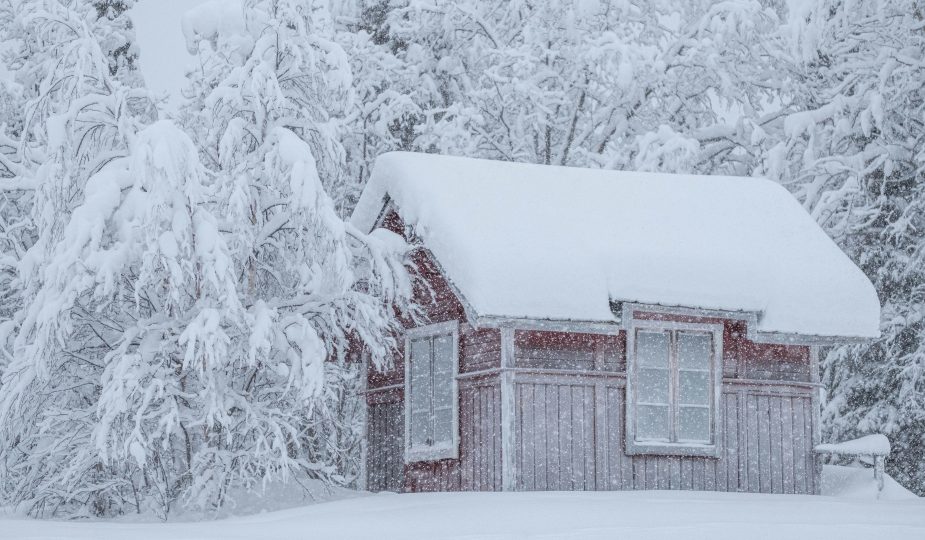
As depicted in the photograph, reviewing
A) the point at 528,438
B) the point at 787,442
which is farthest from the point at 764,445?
the point at 528,438

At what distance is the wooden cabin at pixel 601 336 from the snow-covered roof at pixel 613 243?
0.03 meters

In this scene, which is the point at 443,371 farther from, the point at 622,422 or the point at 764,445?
the point at 764,445

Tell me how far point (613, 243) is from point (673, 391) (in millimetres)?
1941

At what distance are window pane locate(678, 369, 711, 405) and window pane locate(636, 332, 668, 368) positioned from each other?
304 mm

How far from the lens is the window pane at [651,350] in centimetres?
1661

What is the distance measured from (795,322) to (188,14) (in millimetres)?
10825

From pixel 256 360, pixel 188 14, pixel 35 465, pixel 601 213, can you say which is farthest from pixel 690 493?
pixel 188 14

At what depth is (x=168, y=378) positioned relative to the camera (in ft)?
52.4

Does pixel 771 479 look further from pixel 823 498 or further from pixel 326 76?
pixel 326 76

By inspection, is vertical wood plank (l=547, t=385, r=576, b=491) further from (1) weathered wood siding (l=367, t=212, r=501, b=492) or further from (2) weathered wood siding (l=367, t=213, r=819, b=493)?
(1) weathered wood siding (l=367, t=212, r=501, b=492)

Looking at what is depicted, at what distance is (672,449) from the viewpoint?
1647 cm

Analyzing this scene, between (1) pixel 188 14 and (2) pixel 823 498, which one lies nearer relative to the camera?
(2) pixel 823 498

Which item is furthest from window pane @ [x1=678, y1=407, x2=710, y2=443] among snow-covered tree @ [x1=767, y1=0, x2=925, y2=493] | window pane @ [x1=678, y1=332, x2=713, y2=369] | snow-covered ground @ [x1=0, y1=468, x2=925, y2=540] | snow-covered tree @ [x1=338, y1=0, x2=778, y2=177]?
snow-covered tree @ [x1=338, y1=0, x2=778, y2=177]

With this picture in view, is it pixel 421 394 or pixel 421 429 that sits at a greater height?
pixel 421 394
